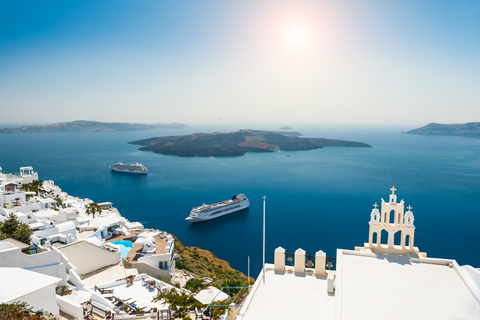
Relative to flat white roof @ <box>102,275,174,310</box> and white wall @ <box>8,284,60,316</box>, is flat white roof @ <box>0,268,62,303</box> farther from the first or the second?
flat white roof @ <box>102,275,174,310</box>

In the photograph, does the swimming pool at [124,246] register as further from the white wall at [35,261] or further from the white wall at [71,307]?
the white wall at [71,307]

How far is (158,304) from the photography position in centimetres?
1405

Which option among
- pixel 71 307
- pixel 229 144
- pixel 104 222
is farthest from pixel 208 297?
pixel 229 144

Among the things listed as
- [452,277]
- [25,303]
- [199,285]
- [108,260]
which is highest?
[452,277]

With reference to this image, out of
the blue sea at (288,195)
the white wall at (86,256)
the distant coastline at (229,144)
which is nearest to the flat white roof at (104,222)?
the white wall at (86,256)

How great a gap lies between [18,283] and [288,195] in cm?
5005

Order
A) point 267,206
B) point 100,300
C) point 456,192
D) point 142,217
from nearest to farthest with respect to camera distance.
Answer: point 100,300 < point 142,217 < point 267,206 < point 456,192

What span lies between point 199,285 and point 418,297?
13896mm

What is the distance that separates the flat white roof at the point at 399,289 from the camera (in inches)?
272

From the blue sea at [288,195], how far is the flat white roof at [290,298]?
871 inches

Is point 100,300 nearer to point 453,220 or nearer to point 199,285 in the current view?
point 199,285

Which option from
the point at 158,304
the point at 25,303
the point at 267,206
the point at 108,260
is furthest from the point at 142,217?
the point at 25,303

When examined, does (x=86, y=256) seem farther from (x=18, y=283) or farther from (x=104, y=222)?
(x=104, y=222)

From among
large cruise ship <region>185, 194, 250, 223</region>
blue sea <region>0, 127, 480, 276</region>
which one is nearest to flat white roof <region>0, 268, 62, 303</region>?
blue sea <region>0, 127, 480, 276</region>
